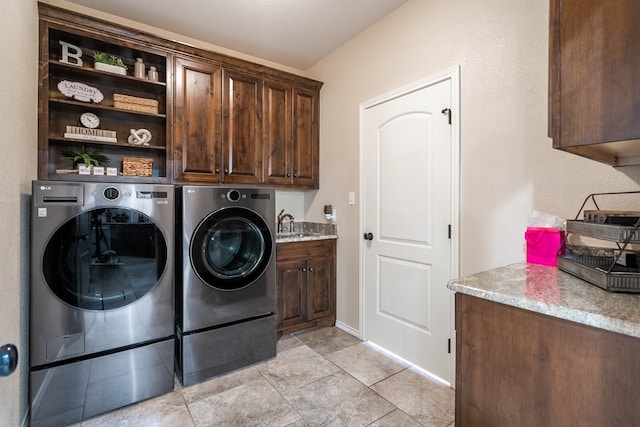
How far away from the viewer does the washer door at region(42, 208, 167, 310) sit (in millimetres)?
1633

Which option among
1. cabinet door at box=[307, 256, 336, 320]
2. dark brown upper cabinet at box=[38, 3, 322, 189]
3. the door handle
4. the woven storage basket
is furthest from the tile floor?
the woven storage basket

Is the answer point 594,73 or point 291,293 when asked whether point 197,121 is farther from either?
point 594,73

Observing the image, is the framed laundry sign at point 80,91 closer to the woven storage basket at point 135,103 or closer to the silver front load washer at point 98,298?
the woven storage basket at point 135,103

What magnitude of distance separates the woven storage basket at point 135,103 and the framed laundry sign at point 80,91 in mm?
119

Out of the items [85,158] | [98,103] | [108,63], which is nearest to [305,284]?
[85,158]

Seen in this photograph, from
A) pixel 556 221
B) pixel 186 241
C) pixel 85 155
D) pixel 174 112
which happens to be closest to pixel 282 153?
pixel 174 112

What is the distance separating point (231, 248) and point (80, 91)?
1603 mm

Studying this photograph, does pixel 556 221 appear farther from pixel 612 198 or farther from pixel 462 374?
pixel 462 374

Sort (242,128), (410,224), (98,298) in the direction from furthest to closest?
(242,128), (410,224), (98,298)

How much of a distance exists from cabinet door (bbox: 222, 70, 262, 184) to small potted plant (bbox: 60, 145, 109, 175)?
3.08ft

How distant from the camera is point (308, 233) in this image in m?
3.30

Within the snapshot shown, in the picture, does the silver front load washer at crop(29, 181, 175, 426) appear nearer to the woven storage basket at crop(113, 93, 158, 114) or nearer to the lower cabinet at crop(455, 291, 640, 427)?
the woven storage basket at crop(113, 93, 158, 114)

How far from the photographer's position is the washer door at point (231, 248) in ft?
6.73

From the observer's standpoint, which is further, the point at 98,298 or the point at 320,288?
the point at 320,288
